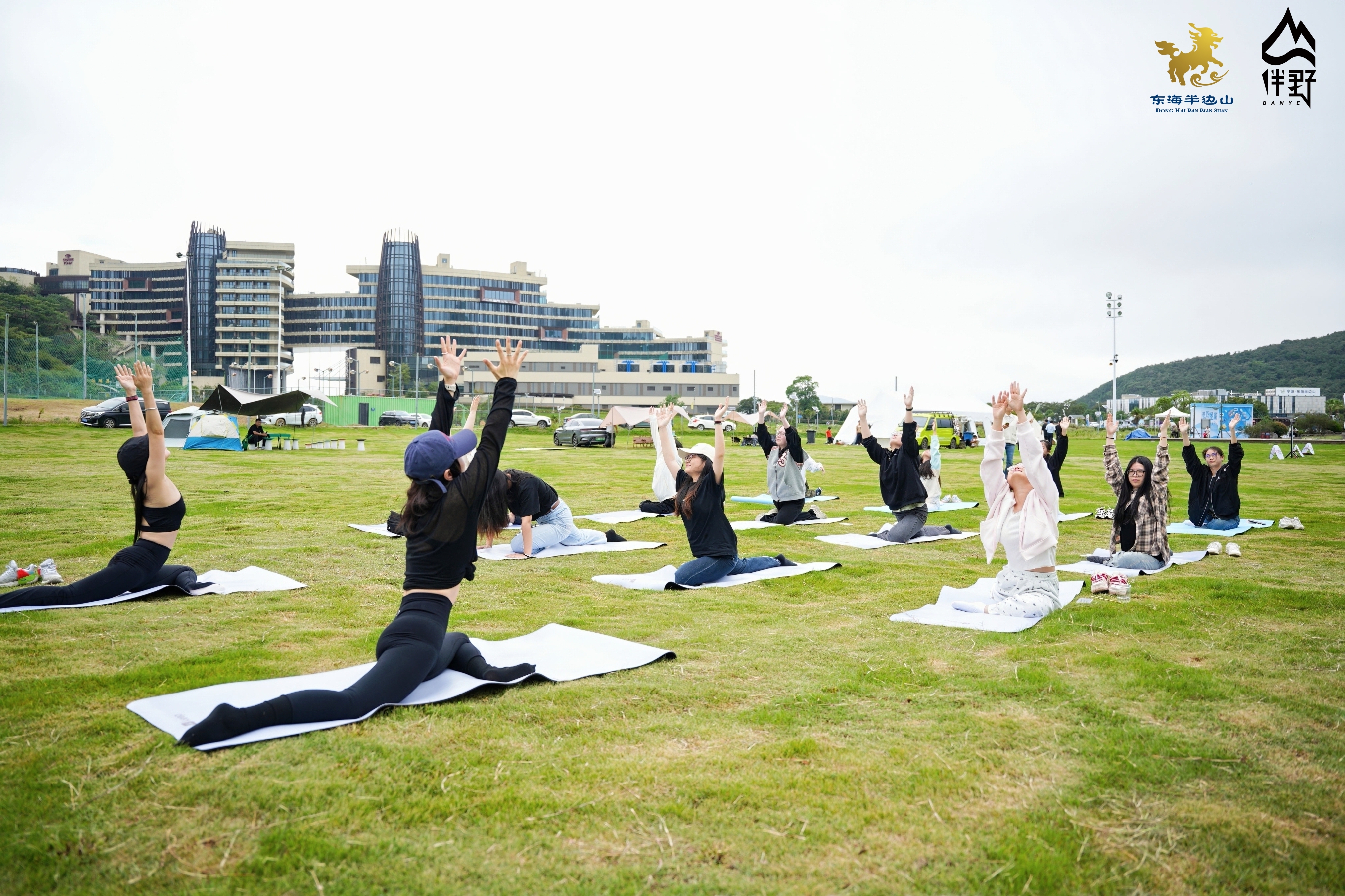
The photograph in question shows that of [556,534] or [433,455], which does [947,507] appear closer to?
[556,534]

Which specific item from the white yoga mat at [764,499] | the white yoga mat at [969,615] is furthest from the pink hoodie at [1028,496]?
the white yoga mat at [764,499]

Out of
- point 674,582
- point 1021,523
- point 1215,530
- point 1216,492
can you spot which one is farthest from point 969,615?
point 1216,492

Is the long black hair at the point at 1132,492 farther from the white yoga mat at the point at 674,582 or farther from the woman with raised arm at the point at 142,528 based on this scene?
the woman with raised arm at the point at 142,528

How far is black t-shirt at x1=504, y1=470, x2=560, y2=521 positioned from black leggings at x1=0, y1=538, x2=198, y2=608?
12.2ft

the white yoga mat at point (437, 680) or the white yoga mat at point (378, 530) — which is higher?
the white yoga mat at point (437, 680)

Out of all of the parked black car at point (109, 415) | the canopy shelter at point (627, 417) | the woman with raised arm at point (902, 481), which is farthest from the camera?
the canopy shelter at point (627, 417)

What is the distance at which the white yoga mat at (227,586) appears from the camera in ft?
22.8

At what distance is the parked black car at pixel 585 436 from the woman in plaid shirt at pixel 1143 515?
30.7 meters

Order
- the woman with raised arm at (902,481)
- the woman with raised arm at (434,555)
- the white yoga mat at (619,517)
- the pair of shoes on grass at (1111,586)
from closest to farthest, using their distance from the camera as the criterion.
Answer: the woman with raised arm at (434,555) < the pair of shoes on grass at (1111,586) < the woman with raised arm at (902,481) < the white yoga mat at (619,517)

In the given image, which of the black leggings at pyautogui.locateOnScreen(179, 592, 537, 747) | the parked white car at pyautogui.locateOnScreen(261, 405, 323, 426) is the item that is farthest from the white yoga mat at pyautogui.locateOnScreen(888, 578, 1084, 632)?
the parked white car at pyautogui.locateOnScreen(261, 405, 323, 426)

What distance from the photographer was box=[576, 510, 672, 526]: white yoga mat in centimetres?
1383

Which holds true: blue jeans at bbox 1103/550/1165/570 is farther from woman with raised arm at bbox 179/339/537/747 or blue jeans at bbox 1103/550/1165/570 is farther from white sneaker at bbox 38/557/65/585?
white sneaker at bbox 38/557/65/585

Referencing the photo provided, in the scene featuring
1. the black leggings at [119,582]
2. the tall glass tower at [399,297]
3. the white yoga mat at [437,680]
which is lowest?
the white yoga mat at [437,680]

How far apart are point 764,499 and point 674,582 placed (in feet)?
30.0
